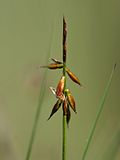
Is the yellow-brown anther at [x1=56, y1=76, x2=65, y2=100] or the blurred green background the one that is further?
the blurred green background

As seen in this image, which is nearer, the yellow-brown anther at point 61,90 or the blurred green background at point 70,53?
the yellow-brown anther at point 61,90

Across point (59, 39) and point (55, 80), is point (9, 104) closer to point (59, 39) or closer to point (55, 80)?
point (55, 80)

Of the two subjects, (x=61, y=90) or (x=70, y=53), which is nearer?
(x=61, y=90)

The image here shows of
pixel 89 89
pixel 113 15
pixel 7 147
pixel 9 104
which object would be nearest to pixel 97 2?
pixel 113 15

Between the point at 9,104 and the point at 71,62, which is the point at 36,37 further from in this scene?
the point at 9,104

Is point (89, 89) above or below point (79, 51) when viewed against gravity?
below

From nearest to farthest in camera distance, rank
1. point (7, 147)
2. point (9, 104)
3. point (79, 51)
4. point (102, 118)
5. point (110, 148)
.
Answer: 1. point (110, 148)
2. point (7, 147)
3. point (9, 104)
4. point (102, 118)
5. point (79, 51)

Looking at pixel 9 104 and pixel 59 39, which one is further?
pixel 59 39

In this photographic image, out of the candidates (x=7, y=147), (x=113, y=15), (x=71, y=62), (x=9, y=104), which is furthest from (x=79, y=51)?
(x=7, y=147)

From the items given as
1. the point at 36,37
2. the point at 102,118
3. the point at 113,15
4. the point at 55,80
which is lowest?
the point at 102,118

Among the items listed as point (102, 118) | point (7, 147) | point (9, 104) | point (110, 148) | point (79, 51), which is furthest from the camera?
point (79, 51)
